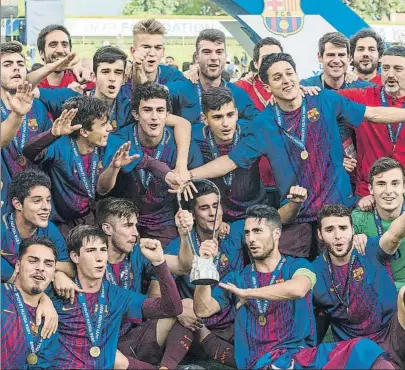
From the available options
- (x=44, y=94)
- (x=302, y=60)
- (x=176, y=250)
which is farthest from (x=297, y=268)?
(x=302, y=60)

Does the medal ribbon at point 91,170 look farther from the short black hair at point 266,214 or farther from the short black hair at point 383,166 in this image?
the short black hair at point 383,166

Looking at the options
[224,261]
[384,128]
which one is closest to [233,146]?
[224,261]

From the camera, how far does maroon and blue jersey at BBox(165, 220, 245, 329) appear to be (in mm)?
7410

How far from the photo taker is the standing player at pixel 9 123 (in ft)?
24.1

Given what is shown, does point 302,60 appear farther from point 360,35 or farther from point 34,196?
point 34,196

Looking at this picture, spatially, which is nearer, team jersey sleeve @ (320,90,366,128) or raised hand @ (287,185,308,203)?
raised hand @ (287,185,308,203)

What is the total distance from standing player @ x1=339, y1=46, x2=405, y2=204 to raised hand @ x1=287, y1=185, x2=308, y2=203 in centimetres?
76

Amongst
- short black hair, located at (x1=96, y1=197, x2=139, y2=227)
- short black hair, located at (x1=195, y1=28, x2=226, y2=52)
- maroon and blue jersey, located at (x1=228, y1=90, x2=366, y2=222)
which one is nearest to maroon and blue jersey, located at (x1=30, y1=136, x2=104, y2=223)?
short black hair, located at (x1=96, y1=197, x2=139, y2=227)

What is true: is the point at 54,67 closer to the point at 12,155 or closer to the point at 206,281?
the point at 12,155

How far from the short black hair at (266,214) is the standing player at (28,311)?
1299 millimetres

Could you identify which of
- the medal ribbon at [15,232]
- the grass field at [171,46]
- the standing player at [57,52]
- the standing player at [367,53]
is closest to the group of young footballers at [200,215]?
the medal ribbon at [15,232]

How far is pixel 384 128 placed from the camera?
26.6 feet

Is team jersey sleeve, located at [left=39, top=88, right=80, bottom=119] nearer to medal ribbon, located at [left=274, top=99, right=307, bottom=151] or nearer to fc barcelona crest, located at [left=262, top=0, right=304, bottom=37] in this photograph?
medal ribbon, located at [left=274, top=99, right=307, bottom=151]

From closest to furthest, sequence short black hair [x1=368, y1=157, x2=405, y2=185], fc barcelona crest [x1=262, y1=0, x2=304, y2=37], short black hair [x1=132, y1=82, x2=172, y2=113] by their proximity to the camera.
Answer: short black hair [x1=368, y1=157, x2=405, y2=185]
short black hair [x1=132, y1=82, x2=172, y2=113]
fc barcelona crest [x1=262, y1=0, x2=304, y2=37]
